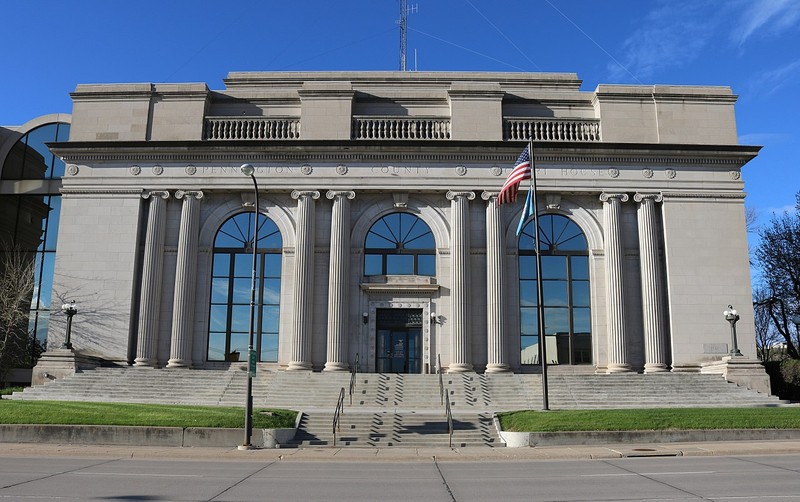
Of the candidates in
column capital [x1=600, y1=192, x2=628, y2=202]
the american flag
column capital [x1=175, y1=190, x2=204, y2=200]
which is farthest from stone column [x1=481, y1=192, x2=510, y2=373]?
column capital [x1=175, y1=190, x2=204, y2=200]

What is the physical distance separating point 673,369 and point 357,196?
57.2 ft

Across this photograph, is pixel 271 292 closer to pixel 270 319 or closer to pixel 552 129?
pixel 270 319

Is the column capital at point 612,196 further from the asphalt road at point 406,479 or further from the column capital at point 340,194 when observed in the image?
the asphalt road at point 406,479

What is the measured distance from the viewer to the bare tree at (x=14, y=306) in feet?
123

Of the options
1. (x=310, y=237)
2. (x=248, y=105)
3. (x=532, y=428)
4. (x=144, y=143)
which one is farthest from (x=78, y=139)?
(x=532, y=428)

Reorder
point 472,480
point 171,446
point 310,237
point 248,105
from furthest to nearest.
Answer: point 248,105, point 310,237, point 171,446, point 472,480

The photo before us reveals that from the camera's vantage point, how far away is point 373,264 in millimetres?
37031

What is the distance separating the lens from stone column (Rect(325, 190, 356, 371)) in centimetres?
3481

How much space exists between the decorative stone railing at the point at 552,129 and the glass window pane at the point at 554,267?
615 cm

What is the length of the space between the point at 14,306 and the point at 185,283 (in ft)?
29.7

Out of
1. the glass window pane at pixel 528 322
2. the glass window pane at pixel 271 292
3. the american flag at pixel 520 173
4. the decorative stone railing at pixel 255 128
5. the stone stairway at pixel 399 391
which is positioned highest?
the decorative stone railing at pixel 255 128

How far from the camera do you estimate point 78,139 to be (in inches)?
1487

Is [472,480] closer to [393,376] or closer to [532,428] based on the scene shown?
[532,428]

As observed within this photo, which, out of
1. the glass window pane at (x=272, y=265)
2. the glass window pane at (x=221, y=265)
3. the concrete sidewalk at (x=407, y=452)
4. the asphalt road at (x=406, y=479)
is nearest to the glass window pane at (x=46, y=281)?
the glass window pane at (x=221, y=265)
